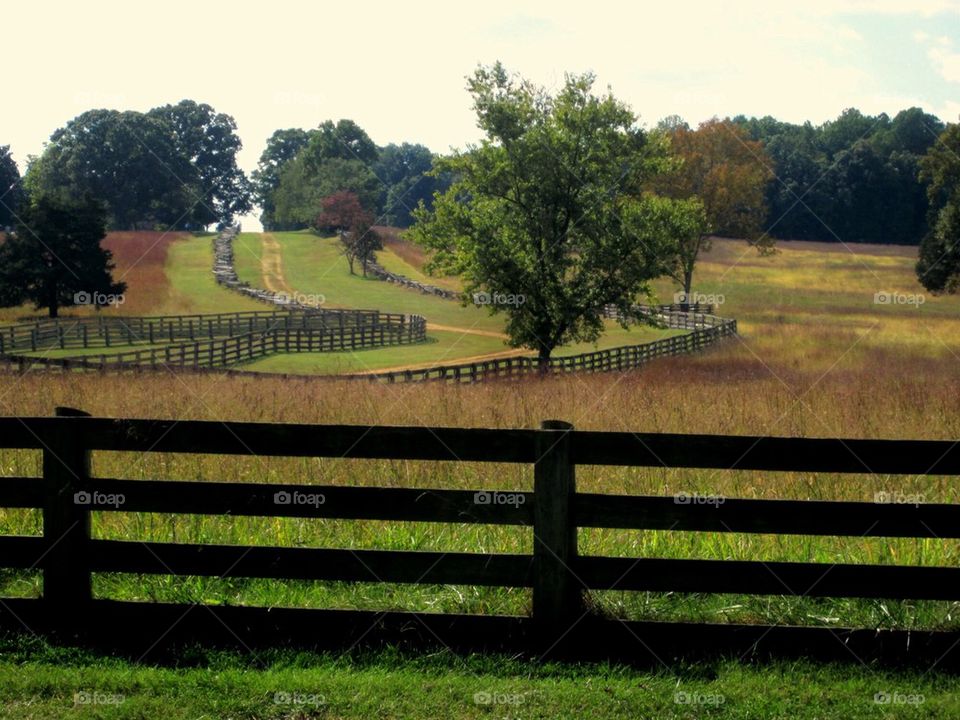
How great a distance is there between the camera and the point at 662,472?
31.7 ft

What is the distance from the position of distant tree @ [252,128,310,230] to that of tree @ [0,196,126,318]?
15.4ft

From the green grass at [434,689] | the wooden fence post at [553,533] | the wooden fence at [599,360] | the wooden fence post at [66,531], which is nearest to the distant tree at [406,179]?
the wooden fence at [599,360]

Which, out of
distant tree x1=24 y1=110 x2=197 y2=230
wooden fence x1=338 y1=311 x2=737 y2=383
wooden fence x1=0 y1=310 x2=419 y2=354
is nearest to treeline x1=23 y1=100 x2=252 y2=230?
distant tree x1=24 y1=110 x2=197 y2=230

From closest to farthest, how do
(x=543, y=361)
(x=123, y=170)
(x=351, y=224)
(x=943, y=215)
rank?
(x=123, y=170) < (x=943, y=215) < (x=351, y=224) < (x=543, y=361)

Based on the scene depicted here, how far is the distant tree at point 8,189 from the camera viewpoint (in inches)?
895

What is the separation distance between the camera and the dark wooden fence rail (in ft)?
17.8

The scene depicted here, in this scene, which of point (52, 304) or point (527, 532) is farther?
point (52, 304)

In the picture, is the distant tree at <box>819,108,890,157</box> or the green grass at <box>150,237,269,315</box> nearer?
the green grass at <box>150,237,269,315</box>

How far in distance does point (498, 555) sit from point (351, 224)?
24475 mm

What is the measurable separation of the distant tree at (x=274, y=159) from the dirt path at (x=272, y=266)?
2076mm

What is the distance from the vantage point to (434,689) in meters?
4.93

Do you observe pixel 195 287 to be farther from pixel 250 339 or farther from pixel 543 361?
pixel 543 361

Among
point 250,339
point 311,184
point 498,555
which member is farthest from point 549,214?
point 498,555

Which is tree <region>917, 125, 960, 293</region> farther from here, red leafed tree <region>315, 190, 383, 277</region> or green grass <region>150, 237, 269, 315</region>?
green grass <region>150, 237, 269, 315</region>
